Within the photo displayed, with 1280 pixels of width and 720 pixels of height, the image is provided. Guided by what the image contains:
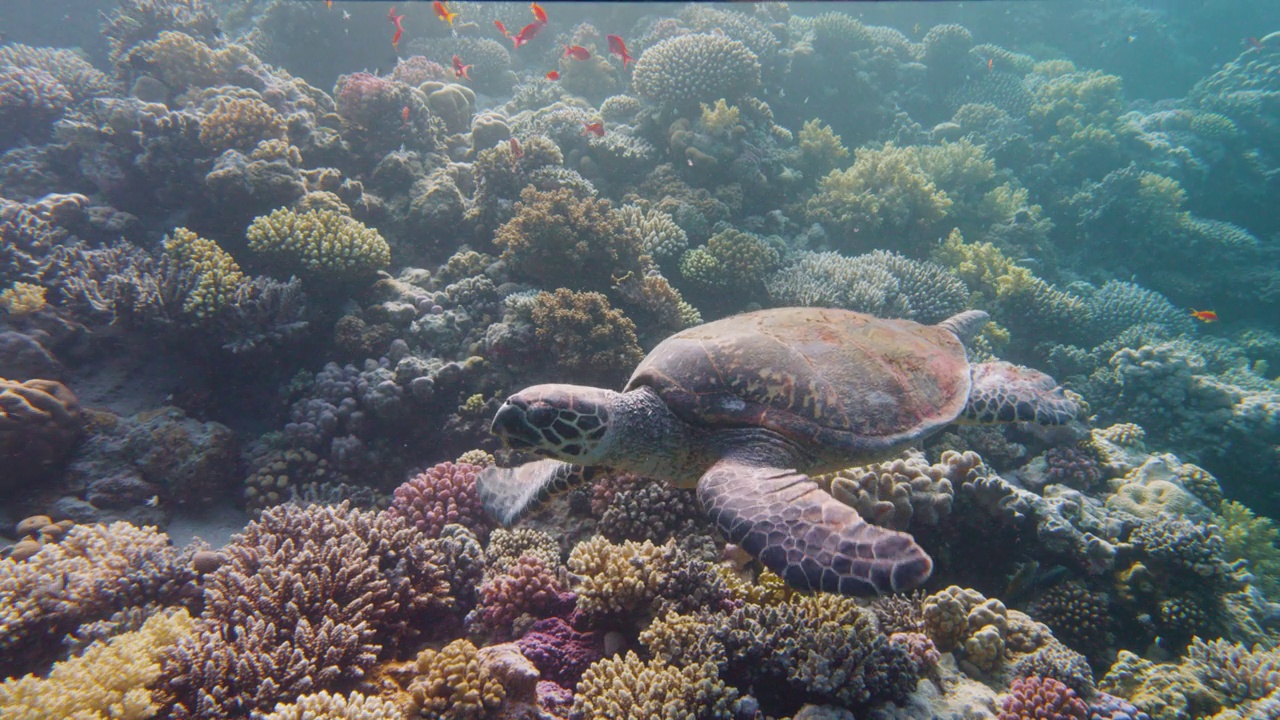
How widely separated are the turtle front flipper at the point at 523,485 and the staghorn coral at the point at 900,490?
2000 millimetres

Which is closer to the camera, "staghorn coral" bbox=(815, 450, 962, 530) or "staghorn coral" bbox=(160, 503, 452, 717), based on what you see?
"staghorn coral" bbox=(160, 503, 452, 717)

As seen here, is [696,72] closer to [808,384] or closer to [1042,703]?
[808,384]

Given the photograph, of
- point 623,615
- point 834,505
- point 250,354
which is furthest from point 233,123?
point 834,505

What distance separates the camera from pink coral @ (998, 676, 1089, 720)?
2697 millimetres

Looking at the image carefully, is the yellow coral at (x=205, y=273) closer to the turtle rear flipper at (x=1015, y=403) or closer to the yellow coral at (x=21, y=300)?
the yellow coral at (x=21, y=300)

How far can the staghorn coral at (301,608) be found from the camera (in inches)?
103

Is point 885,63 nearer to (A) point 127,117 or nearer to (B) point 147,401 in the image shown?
(A) point 127,117

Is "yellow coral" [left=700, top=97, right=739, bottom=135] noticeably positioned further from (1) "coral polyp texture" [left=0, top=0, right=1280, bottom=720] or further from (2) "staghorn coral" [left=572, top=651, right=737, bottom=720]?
(2) "staghorn coral" [left=572, top=651, right=737, bottom=720]

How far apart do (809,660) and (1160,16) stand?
3567cm

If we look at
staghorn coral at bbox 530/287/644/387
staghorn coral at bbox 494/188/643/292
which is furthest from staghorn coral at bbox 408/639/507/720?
staghorn coral at bbox 494/188/643/292

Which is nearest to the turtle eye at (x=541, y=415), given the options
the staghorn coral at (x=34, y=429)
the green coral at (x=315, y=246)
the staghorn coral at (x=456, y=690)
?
the staghorn coral at (x=456, y=690)

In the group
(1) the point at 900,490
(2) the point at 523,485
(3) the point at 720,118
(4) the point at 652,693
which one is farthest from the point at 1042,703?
(3) the point at 720,118

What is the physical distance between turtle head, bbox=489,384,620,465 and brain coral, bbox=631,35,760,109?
27.6ft

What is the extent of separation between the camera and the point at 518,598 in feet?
10.7
